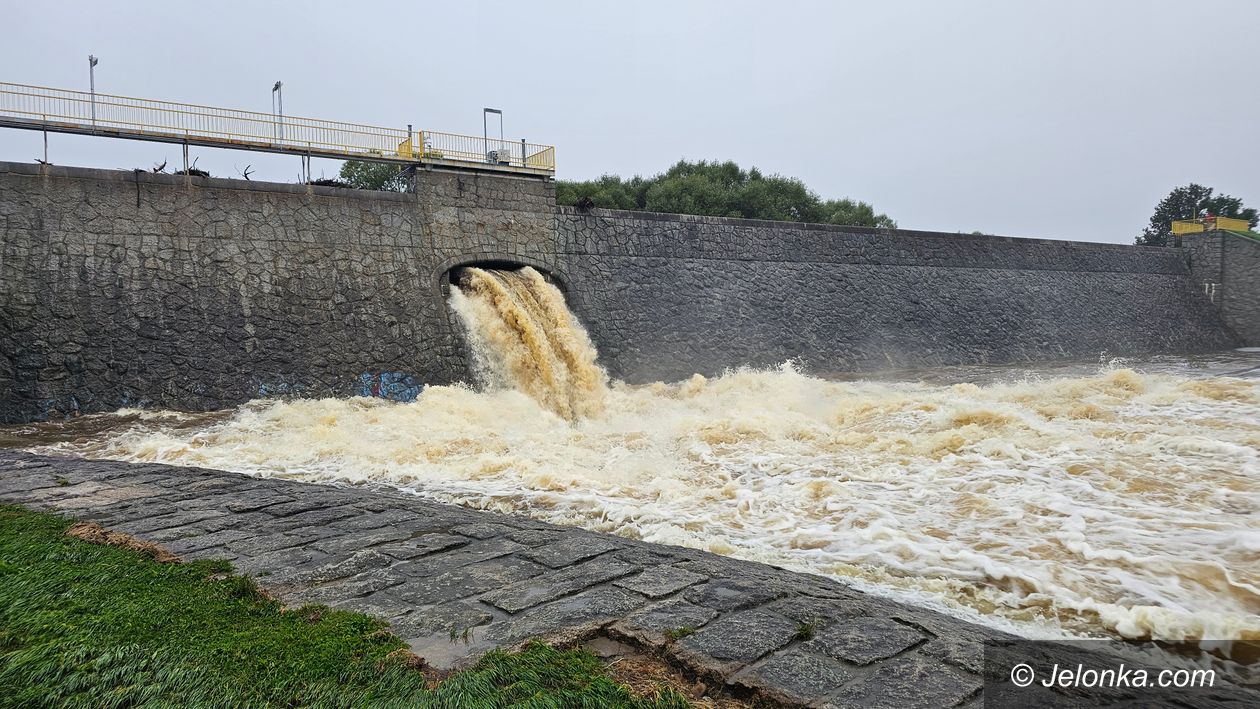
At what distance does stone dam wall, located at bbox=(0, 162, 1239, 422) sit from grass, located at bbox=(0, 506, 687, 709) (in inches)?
299

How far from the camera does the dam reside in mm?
3572

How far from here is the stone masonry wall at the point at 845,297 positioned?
13281mm

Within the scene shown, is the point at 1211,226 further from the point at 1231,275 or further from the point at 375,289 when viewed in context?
the point at 375,289

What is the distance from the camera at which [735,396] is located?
37.3 ft

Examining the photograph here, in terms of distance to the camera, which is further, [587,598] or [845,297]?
[845,297]

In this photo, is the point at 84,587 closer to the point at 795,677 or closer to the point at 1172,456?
the point at 795,677

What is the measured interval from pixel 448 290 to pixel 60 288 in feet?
15.5

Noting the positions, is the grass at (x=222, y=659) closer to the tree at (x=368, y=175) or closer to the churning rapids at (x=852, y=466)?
the churning rapids at (x=852, y=466)

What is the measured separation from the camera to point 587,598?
2.72m

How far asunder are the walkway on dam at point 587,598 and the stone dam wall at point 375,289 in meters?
5.60

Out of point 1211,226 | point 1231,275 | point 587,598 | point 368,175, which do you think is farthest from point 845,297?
point 368,175

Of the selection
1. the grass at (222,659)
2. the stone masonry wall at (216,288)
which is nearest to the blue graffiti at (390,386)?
the stone masonry wall at (216,288)

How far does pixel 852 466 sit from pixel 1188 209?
46194 mm

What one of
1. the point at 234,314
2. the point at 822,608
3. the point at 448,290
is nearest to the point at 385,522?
the point at 822,608
